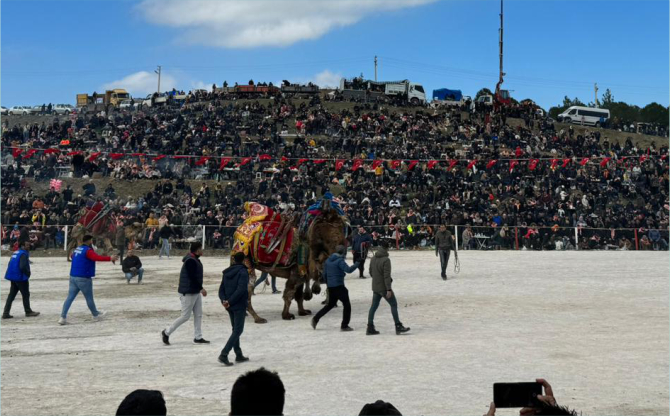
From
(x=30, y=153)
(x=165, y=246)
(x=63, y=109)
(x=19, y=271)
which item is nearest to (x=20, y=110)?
(x=63, y=109)

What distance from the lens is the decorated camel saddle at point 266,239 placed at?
15344mm

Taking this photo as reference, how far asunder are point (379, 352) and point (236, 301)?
248 centimetres

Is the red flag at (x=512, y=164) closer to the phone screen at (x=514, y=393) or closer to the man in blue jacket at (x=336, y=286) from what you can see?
the man in blue jacket at (x=336, y=286)

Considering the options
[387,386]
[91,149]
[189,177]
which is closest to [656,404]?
[387,386]

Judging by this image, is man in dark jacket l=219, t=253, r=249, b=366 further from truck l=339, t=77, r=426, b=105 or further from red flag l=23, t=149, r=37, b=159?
truck l=339, t=77, r=426, b=105

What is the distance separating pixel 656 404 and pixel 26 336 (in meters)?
10.8

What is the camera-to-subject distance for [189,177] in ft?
146

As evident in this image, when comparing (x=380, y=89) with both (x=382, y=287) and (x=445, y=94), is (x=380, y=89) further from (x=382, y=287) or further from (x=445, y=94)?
(x=382, y=287)

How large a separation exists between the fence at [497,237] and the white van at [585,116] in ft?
99.3

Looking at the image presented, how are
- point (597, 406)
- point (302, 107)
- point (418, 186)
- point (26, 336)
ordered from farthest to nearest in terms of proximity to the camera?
point (302, 107) < point (418, 186) < point (26, 336) < point (597, 406)

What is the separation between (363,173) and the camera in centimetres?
4381

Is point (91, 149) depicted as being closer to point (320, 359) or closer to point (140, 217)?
point (140, 217)

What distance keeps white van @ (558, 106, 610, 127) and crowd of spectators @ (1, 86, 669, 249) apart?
5.43 metres

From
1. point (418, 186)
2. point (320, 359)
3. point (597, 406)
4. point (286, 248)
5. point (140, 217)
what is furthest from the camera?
point (418, 186)
